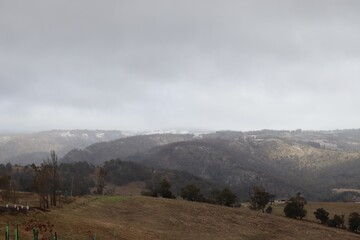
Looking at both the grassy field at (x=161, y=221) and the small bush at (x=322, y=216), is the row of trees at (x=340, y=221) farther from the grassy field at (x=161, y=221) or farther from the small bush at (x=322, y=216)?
the grassy field at (x=161, y=221)

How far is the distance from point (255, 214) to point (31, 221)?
3726 centimetres

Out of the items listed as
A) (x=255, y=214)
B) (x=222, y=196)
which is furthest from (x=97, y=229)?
(x=222, y=196)

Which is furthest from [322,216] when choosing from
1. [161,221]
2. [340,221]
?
[161,221]

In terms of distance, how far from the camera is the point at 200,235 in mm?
43906

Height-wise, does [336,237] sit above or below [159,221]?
below

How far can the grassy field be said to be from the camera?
34406 mm

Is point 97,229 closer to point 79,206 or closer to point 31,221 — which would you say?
point 31,221

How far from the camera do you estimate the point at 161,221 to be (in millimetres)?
47719

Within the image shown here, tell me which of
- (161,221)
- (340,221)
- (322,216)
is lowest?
(340,221)

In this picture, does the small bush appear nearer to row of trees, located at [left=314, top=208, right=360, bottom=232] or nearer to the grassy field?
row of trees, located at [left=314, top=208, right=360, bottom=232]

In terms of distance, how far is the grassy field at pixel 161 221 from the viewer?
34.4 metres

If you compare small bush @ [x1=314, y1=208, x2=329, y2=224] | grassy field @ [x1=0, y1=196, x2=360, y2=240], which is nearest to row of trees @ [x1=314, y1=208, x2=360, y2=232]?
small bush @ [x1=314, y1=208, x2=329, y2=224]

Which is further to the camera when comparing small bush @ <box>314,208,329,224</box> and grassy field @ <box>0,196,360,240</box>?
small bush @ <box>314,208,329,224</box>

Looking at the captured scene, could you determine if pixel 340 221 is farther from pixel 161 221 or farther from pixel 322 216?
pixel 161 221
